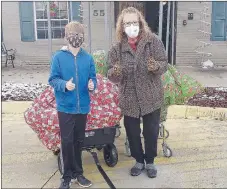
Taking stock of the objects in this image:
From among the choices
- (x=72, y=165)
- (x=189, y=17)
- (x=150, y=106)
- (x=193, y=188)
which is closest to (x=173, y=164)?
(x=193, y=188)

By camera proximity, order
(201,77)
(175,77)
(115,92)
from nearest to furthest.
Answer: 1. (115,92)
2. (175,77)
3. (201,77)

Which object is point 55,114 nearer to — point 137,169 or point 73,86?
point 73,86

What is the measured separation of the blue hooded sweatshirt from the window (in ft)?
25.5

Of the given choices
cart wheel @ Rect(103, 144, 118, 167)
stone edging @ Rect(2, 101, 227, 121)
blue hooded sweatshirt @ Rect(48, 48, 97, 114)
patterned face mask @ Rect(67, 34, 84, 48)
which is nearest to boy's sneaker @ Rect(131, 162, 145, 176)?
cart wheel @ Rect(103, 144, 118, 167)

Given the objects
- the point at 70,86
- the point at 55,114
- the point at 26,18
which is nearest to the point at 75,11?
the point at 26,18

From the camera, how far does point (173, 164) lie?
4359mm

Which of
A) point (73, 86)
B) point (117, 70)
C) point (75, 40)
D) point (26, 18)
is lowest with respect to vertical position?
point (73, 86)

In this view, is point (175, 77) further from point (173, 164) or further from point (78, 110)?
point (78, 110)

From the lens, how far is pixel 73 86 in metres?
3.30

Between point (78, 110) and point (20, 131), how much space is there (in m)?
2.44

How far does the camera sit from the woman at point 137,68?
3.67m

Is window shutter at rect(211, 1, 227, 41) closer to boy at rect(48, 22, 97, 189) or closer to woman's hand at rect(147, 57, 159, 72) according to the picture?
woman's hand at rect(147, 57, 159, 72)

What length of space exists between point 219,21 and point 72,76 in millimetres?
8193

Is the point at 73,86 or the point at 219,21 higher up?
the point at 219,21
